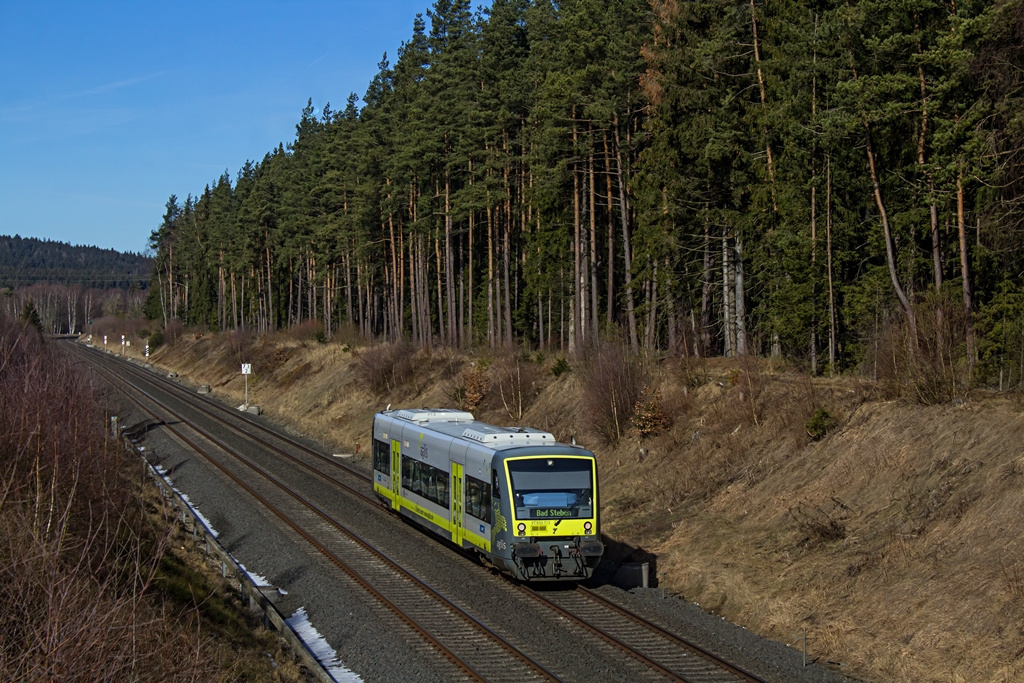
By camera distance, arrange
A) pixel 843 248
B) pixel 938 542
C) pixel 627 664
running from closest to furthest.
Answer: pixel 627 664 → pixel 938 542 → pixel 843 248

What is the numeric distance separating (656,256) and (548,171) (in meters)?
7.85

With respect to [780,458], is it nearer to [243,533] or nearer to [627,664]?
[627,664]

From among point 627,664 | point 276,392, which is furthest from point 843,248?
point 276,392

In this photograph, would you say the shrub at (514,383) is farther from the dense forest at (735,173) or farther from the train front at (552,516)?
the train front at (552,516)

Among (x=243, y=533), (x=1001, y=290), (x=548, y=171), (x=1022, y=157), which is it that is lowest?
(x=243, y=533)

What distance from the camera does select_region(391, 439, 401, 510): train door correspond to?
24312 millimetres

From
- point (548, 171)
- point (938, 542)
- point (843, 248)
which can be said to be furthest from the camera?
point (548, 171)

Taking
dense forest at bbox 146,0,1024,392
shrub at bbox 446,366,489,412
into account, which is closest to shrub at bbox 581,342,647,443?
dense forest at bbox 146,0,1024,392

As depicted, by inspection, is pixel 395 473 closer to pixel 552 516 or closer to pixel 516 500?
pixel 516 500

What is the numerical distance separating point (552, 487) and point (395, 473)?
7410 mm

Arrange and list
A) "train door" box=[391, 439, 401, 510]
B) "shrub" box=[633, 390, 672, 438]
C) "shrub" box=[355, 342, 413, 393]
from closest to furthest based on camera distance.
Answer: "train door" box=[391, 439, 401, 510]
"shrub" box=[633, 390, 672, 438]
"shrub" box=[355, 342, 413, 393]

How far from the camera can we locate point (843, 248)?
90.7ft

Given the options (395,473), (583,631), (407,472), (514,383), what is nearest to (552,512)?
(583,631)

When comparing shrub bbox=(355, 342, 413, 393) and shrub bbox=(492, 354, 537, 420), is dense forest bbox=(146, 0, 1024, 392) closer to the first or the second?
shrub bbox=(492, 354, 537, 420)
